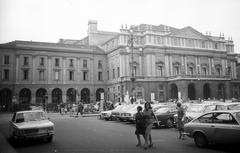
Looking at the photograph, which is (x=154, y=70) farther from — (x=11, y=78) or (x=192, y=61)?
(x=11, y=78)

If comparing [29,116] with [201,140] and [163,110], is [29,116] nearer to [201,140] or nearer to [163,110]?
[201,140]

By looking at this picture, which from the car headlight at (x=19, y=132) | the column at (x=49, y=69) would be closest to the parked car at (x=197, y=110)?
the car headlight at (x=19, y=132)

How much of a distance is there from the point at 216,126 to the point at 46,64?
2045 inches

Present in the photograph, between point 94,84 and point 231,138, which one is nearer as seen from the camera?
point 231,138

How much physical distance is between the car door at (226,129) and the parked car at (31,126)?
24.9 ft

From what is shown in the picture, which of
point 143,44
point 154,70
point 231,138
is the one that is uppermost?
point 143,44

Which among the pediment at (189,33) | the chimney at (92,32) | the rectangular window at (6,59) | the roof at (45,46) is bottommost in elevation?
the rectangular window at (6,59)

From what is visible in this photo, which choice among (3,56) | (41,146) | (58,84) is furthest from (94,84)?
(41,146)

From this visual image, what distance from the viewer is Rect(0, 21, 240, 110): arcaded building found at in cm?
5291

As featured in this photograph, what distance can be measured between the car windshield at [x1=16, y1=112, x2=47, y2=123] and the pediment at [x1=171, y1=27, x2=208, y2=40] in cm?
4910

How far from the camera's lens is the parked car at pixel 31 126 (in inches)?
450

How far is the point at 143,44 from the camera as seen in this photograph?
55938mm

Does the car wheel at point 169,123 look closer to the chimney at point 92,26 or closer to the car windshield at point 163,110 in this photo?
the car windshield at point 163,110

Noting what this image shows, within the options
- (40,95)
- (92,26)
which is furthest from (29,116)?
(92,26)
